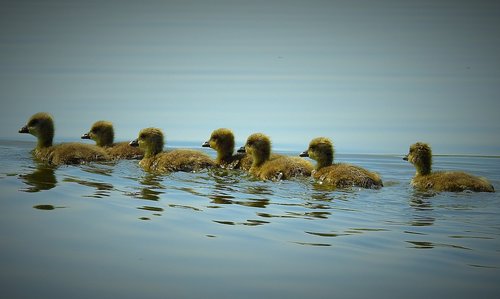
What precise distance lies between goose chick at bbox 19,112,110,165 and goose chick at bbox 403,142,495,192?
4044mm

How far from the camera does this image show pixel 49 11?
33219 millimetres

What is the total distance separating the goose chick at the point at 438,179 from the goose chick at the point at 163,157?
2.63m

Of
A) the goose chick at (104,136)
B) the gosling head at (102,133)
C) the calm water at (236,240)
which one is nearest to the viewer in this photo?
the calm water at (236,240)

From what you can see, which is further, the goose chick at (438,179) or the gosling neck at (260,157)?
the gosling neck at (260,157)

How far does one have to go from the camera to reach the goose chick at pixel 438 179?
8.40 metres

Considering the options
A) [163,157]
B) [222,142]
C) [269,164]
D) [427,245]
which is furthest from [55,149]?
[427,245]

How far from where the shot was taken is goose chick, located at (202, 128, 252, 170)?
10828 mm

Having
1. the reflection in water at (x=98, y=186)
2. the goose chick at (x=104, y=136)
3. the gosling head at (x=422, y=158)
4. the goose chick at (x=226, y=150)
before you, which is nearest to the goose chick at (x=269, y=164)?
the goose chick at (x=226, y=150)

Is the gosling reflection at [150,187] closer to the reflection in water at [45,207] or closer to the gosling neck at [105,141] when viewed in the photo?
the reflection in water at [45,207]

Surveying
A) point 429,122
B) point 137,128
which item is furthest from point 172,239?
point 429,122

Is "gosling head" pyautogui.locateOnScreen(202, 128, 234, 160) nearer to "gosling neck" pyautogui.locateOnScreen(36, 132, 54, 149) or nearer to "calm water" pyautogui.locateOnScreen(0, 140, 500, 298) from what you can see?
"calm water" pyautogui.locateOnScreen(0, 140, 500, 298)

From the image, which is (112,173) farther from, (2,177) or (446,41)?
(446,41)

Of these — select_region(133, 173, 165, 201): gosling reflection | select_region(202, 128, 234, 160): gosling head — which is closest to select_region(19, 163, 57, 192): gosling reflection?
select_region(133, 173, 165, 201): gosling reflection

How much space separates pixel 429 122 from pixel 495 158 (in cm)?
303
